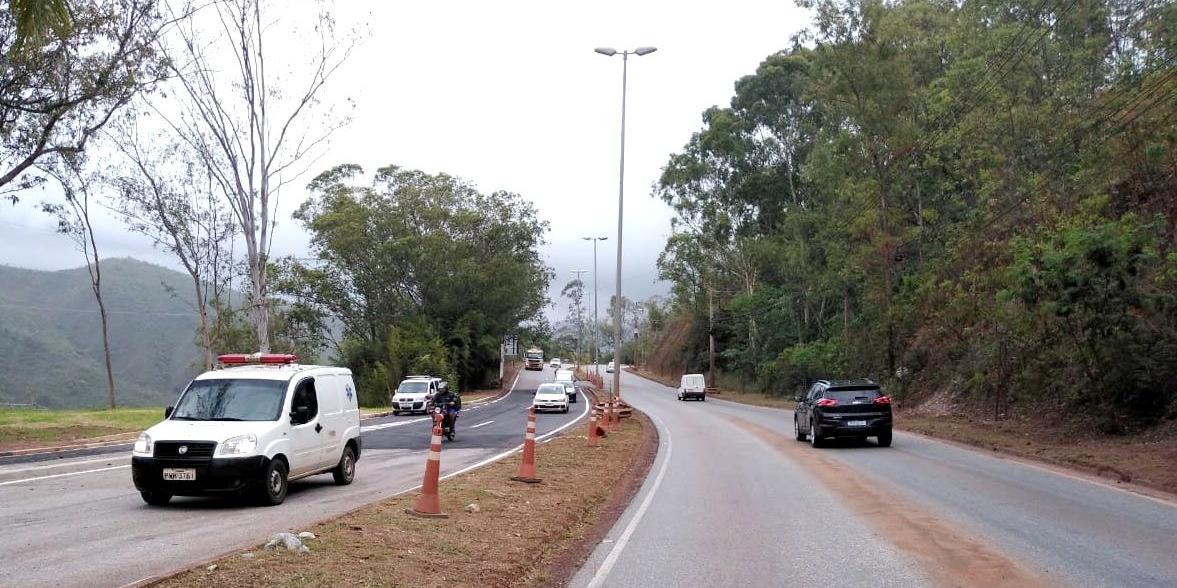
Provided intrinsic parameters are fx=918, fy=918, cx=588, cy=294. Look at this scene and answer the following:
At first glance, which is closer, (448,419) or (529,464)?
(529,464)

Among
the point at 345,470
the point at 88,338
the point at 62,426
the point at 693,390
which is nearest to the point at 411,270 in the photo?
the point at 693,390

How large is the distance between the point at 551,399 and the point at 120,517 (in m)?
33.8

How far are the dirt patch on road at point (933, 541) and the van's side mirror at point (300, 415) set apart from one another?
24.9ft

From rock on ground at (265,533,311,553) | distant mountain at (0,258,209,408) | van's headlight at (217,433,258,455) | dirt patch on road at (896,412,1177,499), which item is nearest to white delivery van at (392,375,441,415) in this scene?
distant mountain at (0,258,209,408)

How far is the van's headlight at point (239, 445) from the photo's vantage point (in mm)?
11508

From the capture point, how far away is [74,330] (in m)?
74.1

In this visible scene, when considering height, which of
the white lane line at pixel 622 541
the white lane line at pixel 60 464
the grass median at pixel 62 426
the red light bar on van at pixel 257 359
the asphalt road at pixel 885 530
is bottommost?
the white lane line at pixel 60 464

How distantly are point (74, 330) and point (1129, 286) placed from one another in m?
76.3

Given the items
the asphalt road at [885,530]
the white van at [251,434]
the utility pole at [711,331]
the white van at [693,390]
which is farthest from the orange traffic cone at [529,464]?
the utility pole at [711,331]

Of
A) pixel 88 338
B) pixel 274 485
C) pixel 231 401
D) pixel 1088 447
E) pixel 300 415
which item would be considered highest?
pixel 88 338

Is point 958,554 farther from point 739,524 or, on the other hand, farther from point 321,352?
point 321,352

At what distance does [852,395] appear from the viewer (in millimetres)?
21969

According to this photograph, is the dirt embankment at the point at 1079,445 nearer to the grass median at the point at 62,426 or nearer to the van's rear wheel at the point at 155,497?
the van's rear wheel at the point at 155,497

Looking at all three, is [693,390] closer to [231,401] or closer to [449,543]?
[231,401]
